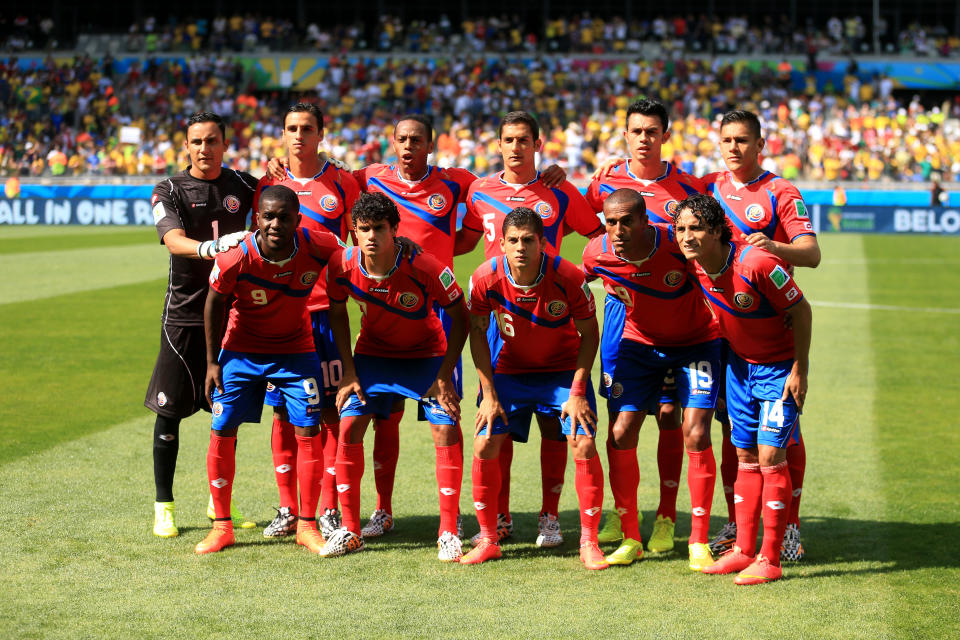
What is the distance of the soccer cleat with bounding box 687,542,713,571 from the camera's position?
579 centimetres

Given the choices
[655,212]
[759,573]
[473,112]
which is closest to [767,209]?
[655,212]

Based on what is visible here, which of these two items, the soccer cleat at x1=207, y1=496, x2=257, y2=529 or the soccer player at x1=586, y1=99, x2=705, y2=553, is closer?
the soccer player at x1=586, y1=99, x2=705, y2=553

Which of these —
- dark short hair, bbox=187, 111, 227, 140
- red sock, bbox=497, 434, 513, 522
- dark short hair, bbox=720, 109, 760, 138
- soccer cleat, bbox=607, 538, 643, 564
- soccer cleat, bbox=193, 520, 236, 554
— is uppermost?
dark short hair, bbox=187, 111, 227, 140

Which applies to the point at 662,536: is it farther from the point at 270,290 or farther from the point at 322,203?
the point at 322,203

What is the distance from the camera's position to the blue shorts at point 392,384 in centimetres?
612

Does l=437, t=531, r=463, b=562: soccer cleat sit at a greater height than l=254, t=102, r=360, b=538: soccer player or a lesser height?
lesser

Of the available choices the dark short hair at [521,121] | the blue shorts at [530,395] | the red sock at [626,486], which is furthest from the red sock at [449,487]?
the dark short hair at [521,121]

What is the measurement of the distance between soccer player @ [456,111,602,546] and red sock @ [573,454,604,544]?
14.7 inches

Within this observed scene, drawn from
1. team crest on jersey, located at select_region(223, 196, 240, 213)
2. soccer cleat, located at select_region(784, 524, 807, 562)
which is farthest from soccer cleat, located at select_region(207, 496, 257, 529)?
soccer cleat, located at select_region(784, 524, 807, 562)

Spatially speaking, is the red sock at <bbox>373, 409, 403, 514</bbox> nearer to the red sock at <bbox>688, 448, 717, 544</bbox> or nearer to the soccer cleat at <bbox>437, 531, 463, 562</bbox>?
the soccer cleat at <bbox>437, 531, 463, 562</bbox>

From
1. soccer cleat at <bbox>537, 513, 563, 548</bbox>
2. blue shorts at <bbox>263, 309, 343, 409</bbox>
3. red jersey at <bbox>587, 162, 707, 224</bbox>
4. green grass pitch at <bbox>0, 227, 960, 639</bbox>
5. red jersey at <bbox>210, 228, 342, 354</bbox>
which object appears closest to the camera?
green grass pitch at <bbox>0, 227, 960, 639</bbox>

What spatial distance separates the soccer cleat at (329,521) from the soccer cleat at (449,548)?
0.78 metres

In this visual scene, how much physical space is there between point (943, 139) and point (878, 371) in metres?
27.4

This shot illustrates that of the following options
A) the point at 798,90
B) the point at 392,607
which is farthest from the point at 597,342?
the point at 798,90
